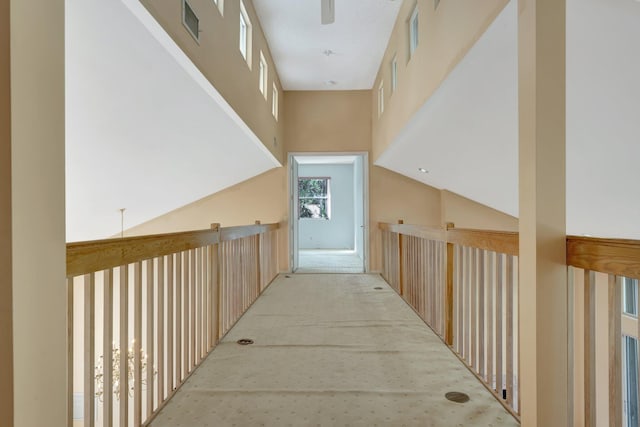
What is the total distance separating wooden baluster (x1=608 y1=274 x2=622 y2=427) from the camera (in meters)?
1.24

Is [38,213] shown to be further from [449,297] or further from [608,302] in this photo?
[449,297]

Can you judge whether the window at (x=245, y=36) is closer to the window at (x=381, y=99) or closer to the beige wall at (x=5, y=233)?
the window at (x=381, y=99)

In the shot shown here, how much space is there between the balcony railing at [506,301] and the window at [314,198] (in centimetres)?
525

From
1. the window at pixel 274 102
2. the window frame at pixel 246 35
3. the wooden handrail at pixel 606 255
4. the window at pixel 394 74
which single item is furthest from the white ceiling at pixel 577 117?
the window at pixel 274 102

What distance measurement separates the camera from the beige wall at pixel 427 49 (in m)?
2.24

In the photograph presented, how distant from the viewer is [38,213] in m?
1.02

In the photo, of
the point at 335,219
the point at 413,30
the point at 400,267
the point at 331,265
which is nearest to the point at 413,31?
the point at 413,30

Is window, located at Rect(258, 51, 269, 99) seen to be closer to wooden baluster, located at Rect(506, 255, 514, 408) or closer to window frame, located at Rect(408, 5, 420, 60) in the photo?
window frame, located at Rect(408, 5, 420, 60)

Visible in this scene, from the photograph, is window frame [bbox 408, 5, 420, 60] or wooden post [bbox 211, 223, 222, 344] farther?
window frame [bbox 408, 5, 420, 60]

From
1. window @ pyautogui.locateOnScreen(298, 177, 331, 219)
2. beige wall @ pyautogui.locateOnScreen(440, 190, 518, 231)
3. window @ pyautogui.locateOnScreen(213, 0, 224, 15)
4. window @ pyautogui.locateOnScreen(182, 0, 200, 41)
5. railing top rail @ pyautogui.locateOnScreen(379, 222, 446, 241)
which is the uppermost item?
window @ pyautogui.locateOnScreen(213, 0, 224, 15)

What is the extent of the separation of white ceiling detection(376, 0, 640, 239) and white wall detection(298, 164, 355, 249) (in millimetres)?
6272

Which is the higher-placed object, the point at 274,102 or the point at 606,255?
the point at 274,102

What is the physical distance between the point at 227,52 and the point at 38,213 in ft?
8.65

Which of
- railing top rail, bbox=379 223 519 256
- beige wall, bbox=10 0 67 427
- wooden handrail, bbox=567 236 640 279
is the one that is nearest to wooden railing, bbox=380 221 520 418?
railing top rail, bbox=379 223 519 256
